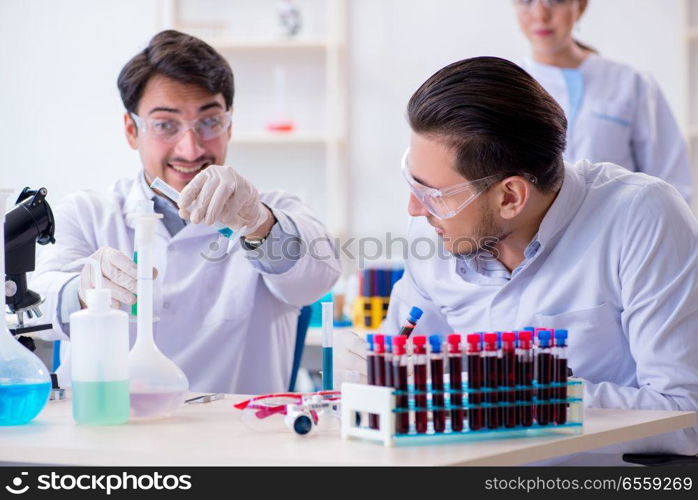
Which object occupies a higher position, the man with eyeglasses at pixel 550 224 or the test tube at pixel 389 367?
the man with eyeglasses at pixel 550 224

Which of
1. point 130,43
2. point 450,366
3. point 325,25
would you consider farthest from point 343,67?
point 450,366

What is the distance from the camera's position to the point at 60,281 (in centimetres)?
206

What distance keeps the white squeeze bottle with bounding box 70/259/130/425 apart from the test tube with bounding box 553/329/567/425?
61 centimetres

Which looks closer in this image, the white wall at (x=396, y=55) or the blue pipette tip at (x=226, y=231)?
the blue pipette tip at (x=226, y=231)

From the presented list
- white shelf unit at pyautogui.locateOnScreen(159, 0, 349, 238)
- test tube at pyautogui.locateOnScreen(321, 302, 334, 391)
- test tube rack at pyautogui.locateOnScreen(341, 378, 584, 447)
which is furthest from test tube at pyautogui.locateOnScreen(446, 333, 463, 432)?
white shelf unit at pyautogui.locateOnScreen(159, 0, 349, 238)

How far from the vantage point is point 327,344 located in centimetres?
156

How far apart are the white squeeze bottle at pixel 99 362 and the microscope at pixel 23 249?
0.35 metres

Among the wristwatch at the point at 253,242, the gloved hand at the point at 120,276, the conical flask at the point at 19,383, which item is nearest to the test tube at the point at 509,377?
the conical flask at the point at 19,383

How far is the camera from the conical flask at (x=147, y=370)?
1402 millimetres

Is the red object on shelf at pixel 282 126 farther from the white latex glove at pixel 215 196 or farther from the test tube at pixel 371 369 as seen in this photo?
the test tube at pixel 371 369

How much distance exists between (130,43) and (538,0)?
2.45 metres
